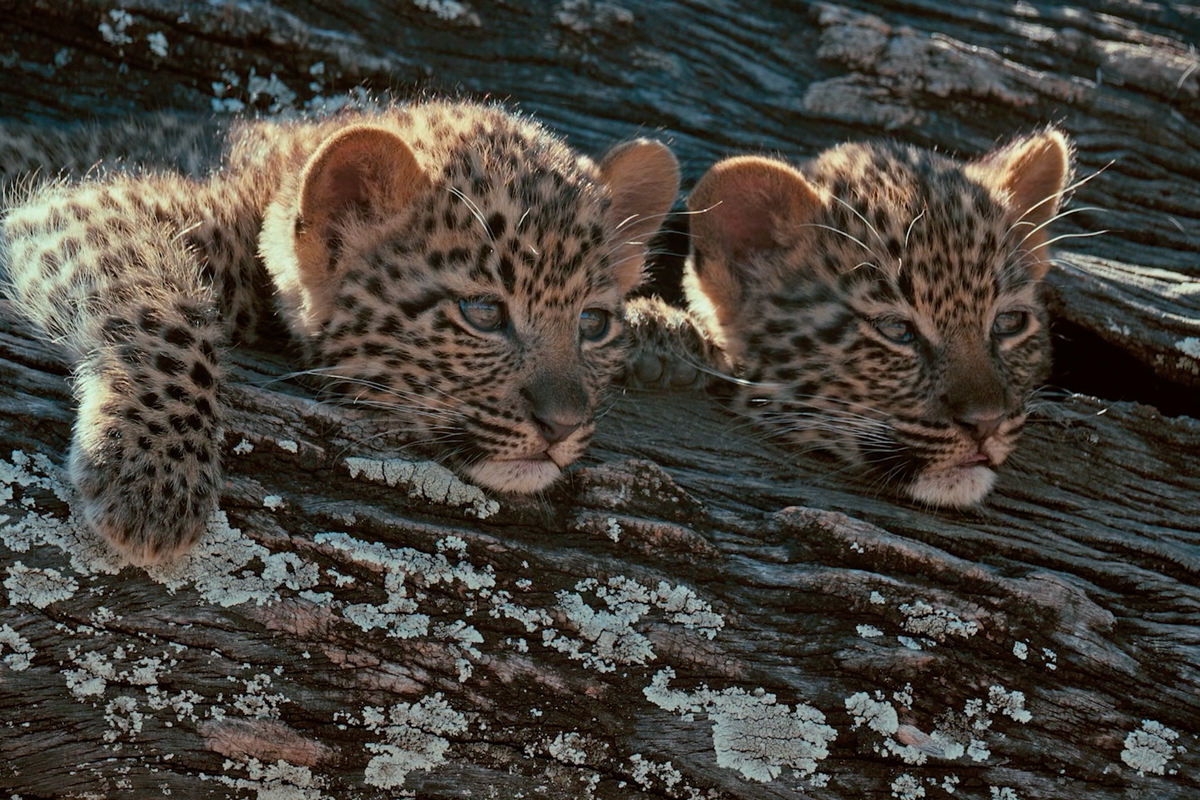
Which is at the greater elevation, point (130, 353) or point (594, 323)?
point (594, 323)

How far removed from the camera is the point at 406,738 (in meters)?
3.93

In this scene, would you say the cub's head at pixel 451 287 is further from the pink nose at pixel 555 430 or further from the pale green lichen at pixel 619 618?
A: the pale green lichen at pixel 619 618

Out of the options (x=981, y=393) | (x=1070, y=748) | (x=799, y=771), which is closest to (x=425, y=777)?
(x=799, y=771)

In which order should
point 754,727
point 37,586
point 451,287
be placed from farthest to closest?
point 451,287 < point 754,727 < point 37,586

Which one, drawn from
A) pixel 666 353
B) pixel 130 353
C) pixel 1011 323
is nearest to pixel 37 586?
pixel 130 353

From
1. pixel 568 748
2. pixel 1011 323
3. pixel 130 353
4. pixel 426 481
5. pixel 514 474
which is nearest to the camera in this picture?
pixel 568 748

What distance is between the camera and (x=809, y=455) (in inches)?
219

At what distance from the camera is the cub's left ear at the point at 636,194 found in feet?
18.5

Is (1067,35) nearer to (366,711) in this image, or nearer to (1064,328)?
(1064,328)

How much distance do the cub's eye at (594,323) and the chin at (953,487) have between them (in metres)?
1.52

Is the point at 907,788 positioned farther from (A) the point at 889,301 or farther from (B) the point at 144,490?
(B) the point at 144,490

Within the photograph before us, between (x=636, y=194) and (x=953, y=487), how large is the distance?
2.06 metres

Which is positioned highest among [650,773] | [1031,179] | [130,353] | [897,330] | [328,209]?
[1031,179]

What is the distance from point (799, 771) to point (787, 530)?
95 cm
